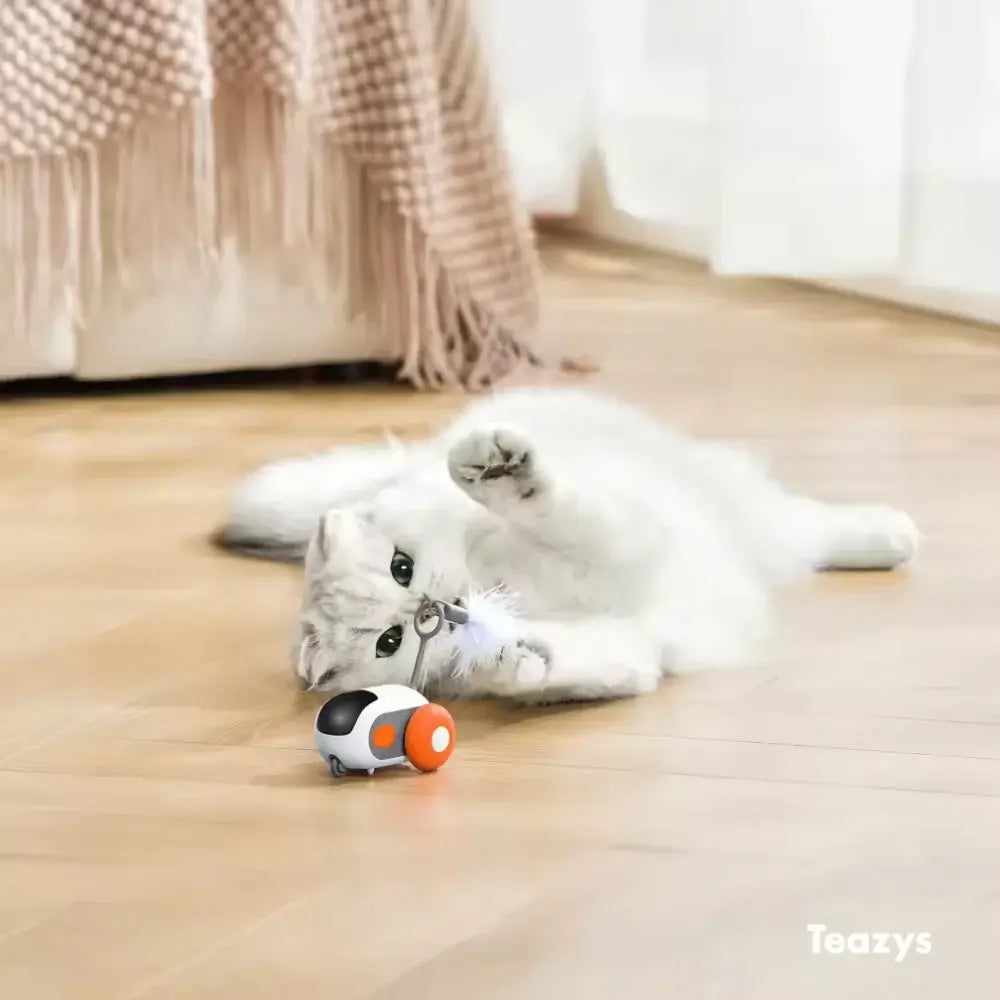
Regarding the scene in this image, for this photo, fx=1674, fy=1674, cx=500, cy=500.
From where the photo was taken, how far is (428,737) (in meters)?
1.04

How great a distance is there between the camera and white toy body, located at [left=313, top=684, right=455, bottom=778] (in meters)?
1.03

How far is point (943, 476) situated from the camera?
184 cm

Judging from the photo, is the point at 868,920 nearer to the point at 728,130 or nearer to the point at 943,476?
the point at 943,476

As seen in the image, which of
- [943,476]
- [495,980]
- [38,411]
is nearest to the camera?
[495,980]

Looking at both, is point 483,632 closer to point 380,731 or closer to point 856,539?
point 380,731

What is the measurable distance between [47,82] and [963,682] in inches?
55.9

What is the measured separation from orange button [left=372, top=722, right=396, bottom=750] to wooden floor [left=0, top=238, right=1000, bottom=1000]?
0.10 feet

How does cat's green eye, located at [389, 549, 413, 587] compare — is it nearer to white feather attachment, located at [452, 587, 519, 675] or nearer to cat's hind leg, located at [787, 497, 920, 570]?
white feather attachment, located at [452, 587, 519, 675]

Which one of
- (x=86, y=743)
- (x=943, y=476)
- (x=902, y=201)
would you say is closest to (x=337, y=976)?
(x=86, y=743)

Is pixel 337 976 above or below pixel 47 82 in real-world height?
below

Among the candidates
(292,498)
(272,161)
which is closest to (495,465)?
(292,498)

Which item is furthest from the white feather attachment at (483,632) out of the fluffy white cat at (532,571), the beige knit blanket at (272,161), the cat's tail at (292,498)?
the beige knit blanket at (272,161)

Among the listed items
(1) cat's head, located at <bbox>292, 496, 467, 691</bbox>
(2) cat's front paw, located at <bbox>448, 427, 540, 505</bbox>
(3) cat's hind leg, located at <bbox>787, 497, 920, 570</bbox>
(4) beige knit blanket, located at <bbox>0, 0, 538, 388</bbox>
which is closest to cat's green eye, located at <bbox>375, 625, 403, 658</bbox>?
(1) cat's head, located at <bbox>292, 496, 467, 691</bbox>

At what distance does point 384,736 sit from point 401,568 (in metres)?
0.16
